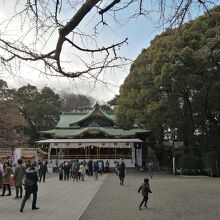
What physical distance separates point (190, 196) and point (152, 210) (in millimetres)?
5028

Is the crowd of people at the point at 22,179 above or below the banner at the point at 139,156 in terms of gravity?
below

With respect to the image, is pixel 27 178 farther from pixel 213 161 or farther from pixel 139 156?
pixel 139 156

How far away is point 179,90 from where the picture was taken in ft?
120

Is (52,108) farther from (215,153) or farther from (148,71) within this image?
(215,153)

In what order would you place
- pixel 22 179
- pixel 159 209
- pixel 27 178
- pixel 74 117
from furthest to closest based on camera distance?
pixel 74 117 < pixel 22 179 < pixel 159 209 < pixel 27 178

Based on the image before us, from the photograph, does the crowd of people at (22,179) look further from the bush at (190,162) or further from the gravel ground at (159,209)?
the bush at (190,162)

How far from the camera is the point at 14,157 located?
36719mm

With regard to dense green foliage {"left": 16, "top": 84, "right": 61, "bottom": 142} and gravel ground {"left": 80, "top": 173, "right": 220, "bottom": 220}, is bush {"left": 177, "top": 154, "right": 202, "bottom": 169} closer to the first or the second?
gravel ground {"left": 80, "top": 173, "right": 220, "bottom": 220}

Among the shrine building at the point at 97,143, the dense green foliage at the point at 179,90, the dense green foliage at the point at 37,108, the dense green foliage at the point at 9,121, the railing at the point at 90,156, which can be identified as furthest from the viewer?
the dense green foliage at the point at 37,108

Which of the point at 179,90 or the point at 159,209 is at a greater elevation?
the point at 179,90

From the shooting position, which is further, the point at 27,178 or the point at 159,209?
the point at 159,209

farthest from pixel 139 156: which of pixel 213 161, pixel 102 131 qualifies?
pixel 213 161

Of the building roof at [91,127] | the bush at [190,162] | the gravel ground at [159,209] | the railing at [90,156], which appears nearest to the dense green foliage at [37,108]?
the building roof at [91,127]

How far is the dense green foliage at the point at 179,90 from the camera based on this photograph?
113 feet
